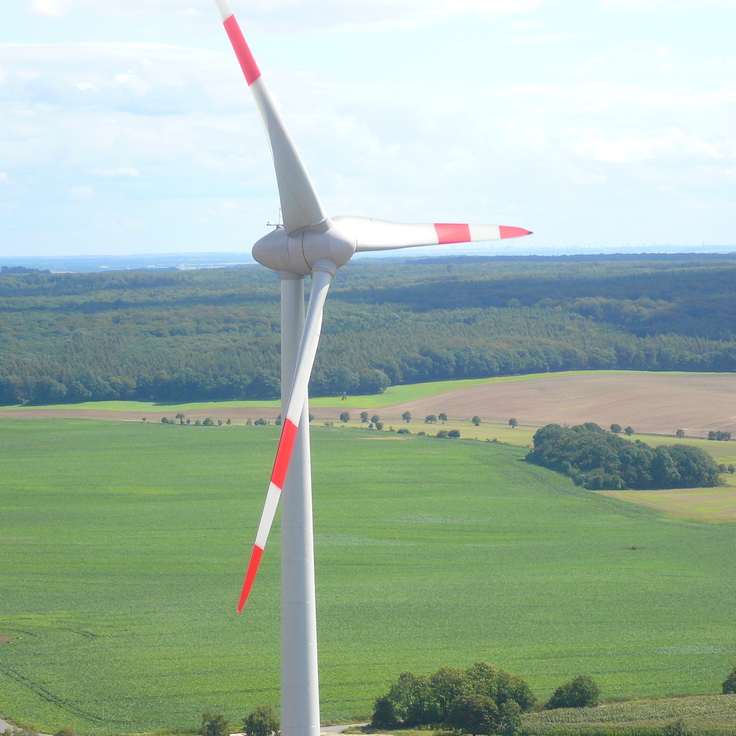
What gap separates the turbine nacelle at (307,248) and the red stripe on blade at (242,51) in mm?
3953

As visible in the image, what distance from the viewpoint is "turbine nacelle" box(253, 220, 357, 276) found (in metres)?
27.2

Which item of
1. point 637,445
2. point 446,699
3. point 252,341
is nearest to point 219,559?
point 446,699

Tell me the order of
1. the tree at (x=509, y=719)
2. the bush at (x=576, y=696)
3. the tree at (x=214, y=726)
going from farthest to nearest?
the bush at (x=576, y=696), the tree at (x=214, y=726), the tree at (x=509, y=719)

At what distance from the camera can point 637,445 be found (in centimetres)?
10794

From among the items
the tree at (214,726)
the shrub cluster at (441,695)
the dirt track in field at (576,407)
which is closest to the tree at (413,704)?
the shrub cluster at (441,695)

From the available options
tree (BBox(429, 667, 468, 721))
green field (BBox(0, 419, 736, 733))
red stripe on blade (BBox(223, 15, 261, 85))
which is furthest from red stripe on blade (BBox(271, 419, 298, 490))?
green field (BBox(0, 419, 736, 733))

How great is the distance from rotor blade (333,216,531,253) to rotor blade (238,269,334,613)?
1.87m

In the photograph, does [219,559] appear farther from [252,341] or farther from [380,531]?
[252,341]

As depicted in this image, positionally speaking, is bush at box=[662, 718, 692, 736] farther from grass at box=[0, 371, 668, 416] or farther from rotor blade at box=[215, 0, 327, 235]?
grass at box=[0, 371, 668, 416]

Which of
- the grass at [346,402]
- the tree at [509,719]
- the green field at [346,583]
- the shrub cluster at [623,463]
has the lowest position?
the green field at [346,583]

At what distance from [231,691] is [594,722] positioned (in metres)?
15.6

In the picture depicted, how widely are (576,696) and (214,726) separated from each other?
46.9ft

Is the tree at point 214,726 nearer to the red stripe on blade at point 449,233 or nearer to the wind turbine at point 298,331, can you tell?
the wind turbine at point 298,331

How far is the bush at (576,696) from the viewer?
43.6m
